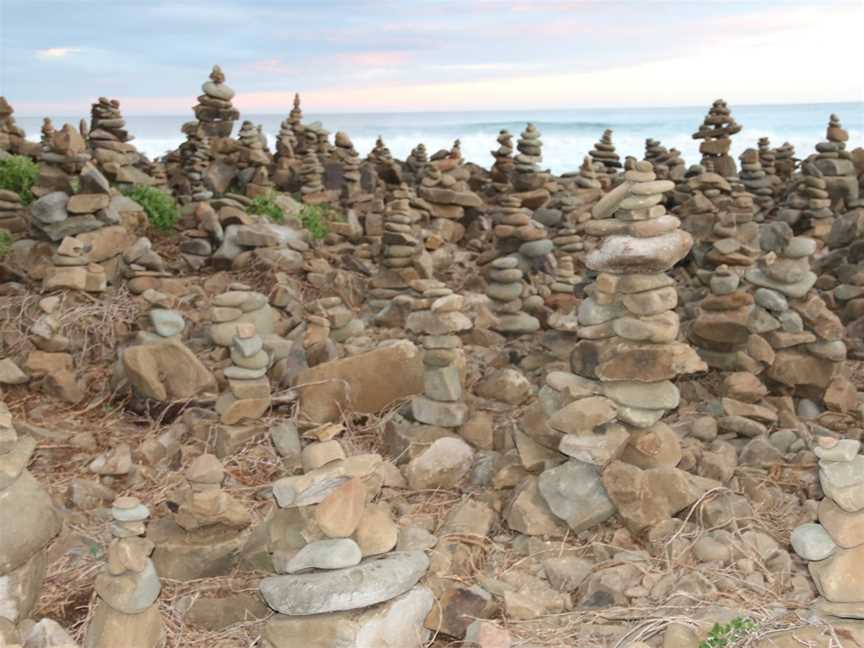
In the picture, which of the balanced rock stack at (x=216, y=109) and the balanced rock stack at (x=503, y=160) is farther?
the balanced rock stack at (x=503, y=160)

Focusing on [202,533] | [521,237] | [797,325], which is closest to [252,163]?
[521,237]

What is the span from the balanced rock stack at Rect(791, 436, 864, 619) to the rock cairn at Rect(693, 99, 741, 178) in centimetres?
945

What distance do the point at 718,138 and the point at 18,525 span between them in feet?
35.6

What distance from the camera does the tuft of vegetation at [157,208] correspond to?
9750mm

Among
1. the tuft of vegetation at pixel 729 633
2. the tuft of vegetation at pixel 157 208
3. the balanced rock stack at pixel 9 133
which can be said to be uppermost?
the balanced rock stack at pixel 9 133

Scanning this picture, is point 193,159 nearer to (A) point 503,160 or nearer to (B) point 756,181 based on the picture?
(A) point 503,160

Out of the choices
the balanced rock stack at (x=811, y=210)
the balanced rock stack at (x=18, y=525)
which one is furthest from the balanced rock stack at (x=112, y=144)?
the balanced rock stack at (x=811, y=210)

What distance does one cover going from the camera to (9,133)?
494 inches

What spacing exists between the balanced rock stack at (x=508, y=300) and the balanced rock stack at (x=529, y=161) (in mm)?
4035

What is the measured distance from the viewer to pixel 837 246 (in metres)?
10.0

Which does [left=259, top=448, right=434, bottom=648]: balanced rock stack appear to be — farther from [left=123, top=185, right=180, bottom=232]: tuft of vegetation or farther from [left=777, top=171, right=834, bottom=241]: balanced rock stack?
[left=777, top=171, right=834, bottom=241]: balanced rock stack

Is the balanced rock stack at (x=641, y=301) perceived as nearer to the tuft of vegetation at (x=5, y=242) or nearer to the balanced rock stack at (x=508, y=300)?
the balanced rock stack at (x=508, y=300)

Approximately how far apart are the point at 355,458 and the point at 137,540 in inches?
37.4

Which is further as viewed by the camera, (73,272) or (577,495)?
(73,272)
